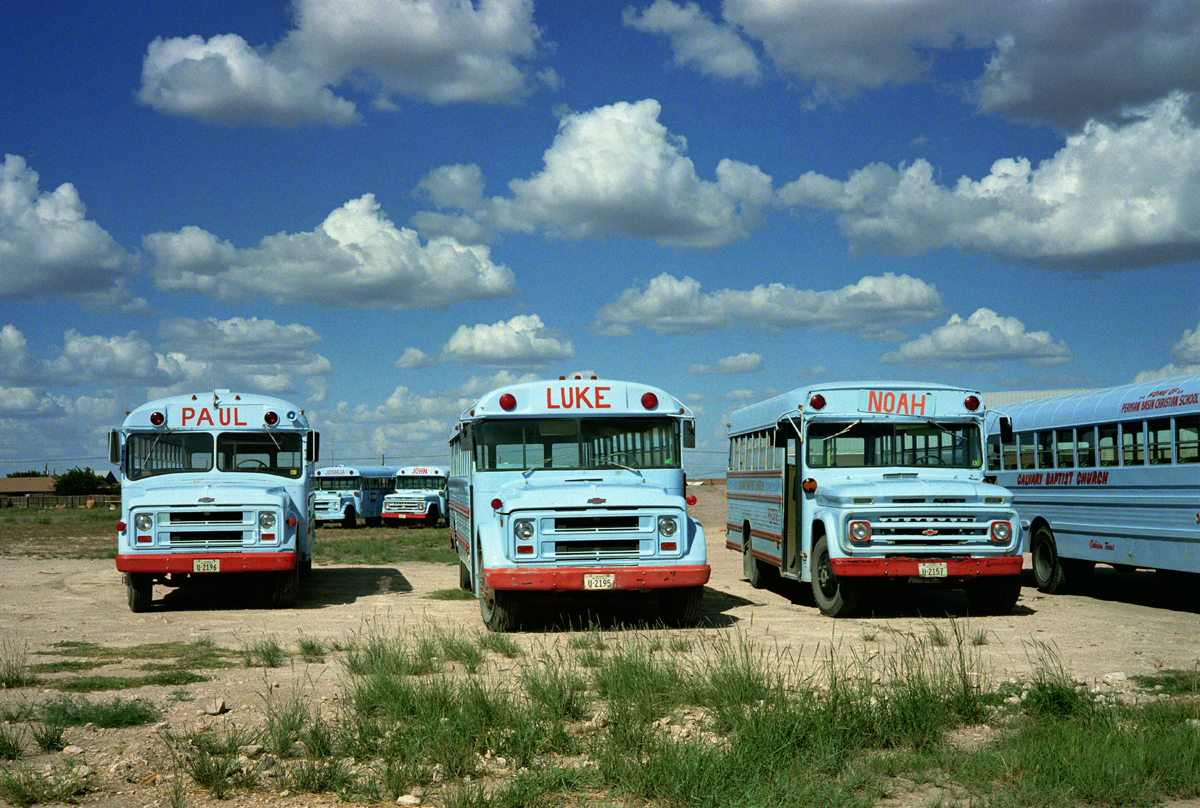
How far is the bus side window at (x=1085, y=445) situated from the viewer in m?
14.7

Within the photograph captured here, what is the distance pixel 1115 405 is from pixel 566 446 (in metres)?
7.06

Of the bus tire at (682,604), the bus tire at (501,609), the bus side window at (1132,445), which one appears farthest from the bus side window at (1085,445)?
the bus tire at (501,609)

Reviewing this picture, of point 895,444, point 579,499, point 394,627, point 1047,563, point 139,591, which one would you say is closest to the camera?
point 579,499

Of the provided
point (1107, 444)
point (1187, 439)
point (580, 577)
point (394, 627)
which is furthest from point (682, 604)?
point (1107, 444)

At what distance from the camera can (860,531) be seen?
12.1 meters

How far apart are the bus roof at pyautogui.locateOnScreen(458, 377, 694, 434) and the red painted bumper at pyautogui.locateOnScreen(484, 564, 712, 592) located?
2.05 meters

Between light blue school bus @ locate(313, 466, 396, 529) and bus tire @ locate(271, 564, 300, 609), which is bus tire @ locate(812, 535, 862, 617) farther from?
light blue school bus @ locate(313, 466, 396, 529)

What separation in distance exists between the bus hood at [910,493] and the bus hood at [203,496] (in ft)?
22.2

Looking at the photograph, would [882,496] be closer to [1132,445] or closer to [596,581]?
[596,581]

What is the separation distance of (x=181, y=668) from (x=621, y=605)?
5.79 m

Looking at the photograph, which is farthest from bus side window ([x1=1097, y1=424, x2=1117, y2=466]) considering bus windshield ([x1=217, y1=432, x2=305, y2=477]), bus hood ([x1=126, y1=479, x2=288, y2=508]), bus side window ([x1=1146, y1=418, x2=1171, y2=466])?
bus windshield ([x1=217, y1=432, x2=305, y2=477])

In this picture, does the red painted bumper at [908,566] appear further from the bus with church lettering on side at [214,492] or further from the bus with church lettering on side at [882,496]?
the bus with church lettering on side at [214,492]

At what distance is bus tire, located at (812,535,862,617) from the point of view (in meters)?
12.5

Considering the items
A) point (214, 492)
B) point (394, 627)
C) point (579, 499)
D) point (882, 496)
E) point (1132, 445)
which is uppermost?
point (1132, 445)
